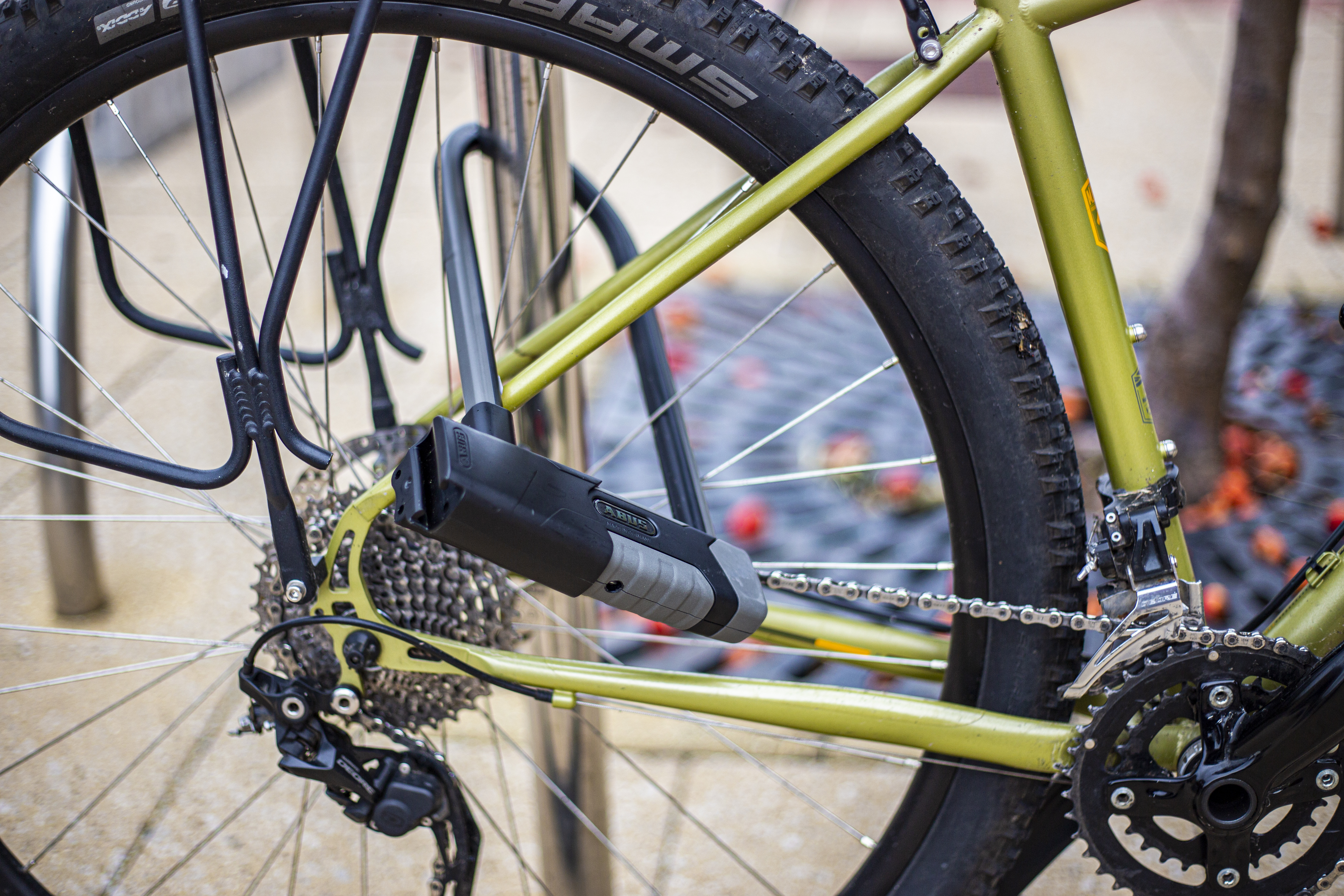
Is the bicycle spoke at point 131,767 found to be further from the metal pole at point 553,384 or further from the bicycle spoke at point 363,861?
the metal pole at point 553,384

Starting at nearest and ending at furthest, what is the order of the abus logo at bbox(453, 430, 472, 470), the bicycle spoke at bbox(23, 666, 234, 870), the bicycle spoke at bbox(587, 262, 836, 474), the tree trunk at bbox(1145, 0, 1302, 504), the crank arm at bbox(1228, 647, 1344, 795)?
the abus logo at bbox(453, 430, 472, 470), the crank arm at bbox(1228, 647, 1344, 795), the bicycle spoke at bbox(587, 262, 836, 474), the bicycle spoke at bbox(23, 666, 234, 870), the tree trunk at bbox(1145, 0, 1302, 504)

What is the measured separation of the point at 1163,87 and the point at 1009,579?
3.71m

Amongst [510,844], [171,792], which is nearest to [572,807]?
[510,844]

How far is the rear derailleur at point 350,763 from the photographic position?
1.14m

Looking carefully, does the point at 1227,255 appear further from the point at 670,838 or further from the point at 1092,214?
the point at 670,838

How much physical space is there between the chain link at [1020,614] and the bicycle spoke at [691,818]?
404 millimetres

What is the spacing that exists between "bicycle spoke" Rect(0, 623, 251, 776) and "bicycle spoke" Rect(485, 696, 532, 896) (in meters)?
0.39

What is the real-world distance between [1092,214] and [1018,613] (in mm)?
405

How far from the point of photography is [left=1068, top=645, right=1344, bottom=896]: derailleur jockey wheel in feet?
3.60

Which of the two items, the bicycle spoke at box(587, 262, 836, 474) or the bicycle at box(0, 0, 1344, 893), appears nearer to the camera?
the bicycle at box(0, 0, 1344, 893)

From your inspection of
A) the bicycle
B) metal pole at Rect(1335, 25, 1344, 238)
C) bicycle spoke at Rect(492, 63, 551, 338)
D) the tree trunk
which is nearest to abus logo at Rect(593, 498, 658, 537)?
the bicycle

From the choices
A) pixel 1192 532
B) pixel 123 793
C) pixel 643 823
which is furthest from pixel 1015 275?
pixel 123 793

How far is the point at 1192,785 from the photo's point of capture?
1.11 meters

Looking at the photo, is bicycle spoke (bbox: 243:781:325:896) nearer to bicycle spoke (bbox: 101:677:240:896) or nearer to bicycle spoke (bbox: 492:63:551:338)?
bicycle spoke (bbox: 101:677:240:896)
